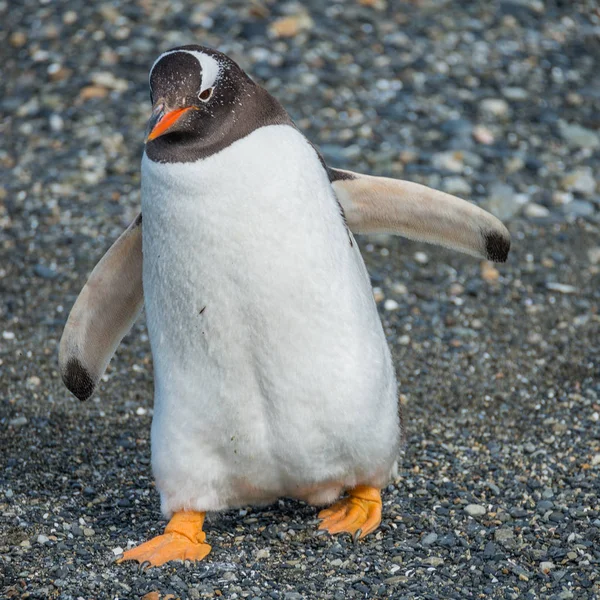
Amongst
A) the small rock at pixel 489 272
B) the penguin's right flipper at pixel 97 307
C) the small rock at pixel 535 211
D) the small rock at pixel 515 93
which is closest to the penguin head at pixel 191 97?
the penguin's right flipper at pixel 97 307

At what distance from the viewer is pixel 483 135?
22.0ft

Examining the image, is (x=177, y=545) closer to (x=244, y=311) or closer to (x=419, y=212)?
(x=244, y=311)

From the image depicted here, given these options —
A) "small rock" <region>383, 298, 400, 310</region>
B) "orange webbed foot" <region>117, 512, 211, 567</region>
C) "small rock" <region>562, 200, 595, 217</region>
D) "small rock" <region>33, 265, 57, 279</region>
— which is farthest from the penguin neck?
"small rock" <region>562, 200, 595, 217</region>

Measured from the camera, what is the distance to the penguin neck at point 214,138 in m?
3.05

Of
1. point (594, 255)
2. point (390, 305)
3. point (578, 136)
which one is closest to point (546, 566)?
point (390, 305)

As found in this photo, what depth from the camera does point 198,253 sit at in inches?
123

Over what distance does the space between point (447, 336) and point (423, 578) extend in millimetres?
2173

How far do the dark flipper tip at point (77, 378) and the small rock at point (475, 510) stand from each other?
4.33ft

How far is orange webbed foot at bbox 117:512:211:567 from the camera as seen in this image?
329cm

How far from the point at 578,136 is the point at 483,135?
23.3 inches

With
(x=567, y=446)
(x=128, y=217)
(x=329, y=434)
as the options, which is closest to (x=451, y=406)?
(x=567, y=446)

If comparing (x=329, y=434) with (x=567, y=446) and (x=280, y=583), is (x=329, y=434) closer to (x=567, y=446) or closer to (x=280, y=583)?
(x=280, y=583)

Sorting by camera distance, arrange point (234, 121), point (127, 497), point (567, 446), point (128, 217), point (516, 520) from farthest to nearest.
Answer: point (128, 217), point (567, 446), point (127, 497), point (516, 520), point (234, 121)

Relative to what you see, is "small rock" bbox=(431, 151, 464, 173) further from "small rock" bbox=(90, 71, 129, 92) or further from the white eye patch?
the white eye patch
